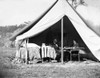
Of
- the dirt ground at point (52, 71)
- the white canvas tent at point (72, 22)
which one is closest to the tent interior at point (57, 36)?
the white canvas tent at point (72, 22)

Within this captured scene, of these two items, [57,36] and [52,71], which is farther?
[57,36]

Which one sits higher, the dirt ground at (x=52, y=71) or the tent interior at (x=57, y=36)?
the tent interior at (x=57, y=36)

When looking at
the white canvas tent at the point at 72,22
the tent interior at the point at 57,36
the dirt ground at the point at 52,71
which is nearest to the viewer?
the dirt ground at the point at 52,71

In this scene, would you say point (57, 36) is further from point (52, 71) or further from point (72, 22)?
point (52, 71)

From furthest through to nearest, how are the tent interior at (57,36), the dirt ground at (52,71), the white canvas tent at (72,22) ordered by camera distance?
the tent interior at (57,36) → the white canvas tent at (72,22) → the dirt ground at (52,71)

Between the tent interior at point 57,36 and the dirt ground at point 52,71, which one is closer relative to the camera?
the dirt ground at point 52,71

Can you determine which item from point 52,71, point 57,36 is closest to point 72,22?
point 57,36

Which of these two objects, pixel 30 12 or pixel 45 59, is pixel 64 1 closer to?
pixel 45 59

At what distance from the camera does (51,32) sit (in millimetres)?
14281

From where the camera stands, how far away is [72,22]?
427 inches

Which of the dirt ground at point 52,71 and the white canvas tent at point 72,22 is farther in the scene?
the white canvas tent at point 72,22

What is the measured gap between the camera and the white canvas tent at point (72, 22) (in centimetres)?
1059

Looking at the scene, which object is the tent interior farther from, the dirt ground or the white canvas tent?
the dirt ground

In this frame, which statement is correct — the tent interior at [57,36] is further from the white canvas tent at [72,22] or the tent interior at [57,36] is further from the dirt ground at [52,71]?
the dirt ground at [52,71]
